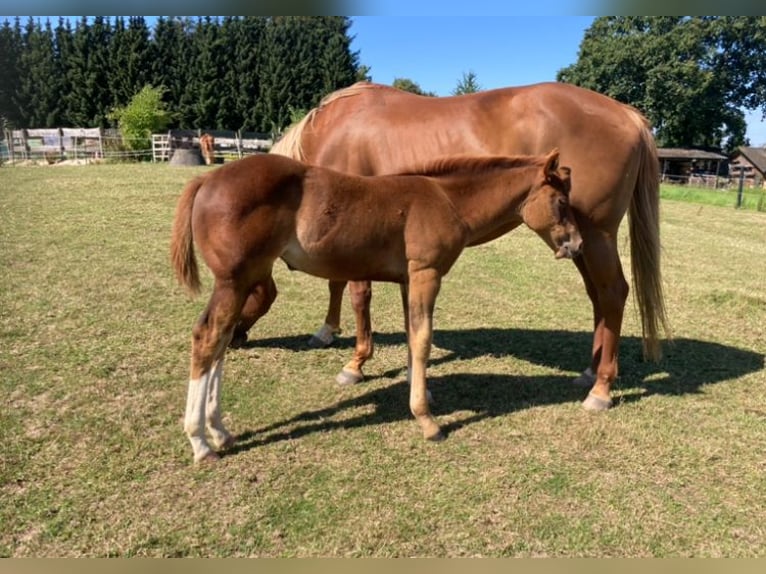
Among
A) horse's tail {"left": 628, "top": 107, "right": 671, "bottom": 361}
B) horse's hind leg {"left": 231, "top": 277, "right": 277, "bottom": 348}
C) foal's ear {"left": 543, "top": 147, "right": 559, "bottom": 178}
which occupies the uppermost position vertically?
foal's ear {"left": 543, "top": 147, "right": 559, "bottom": 178}

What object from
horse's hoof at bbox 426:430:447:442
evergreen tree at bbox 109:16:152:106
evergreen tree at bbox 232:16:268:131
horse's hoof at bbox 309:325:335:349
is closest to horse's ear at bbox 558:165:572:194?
horse's hoof at bbox 426:430:447:442

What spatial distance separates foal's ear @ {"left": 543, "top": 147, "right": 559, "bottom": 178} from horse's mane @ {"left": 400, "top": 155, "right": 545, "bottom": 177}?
0.08 m

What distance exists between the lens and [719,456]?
11.0 feet

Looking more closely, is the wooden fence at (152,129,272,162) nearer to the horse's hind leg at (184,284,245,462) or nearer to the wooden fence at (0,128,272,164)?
the wooden fence at (0,128,272,164)

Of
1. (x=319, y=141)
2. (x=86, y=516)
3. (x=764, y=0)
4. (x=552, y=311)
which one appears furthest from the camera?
(x=552, y=311)

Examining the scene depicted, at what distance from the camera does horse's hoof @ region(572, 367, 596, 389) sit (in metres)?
4.38

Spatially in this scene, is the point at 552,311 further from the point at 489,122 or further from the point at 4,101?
the point at 4,101

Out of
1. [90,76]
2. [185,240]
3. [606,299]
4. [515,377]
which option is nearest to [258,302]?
[185,240]

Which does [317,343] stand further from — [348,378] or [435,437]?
[435,437]

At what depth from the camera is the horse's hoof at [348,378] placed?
4.19 m

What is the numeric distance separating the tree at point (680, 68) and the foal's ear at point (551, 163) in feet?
146

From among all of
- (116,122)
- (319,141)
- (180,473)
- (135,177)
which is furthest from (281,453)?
(116,122)

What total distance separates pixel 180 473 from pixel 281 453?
561mm

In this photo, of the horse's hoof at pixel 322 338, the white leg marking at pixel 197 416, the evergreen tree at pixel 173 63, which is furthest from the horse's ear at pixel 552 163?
the evergreen tree at pixel 173 63
